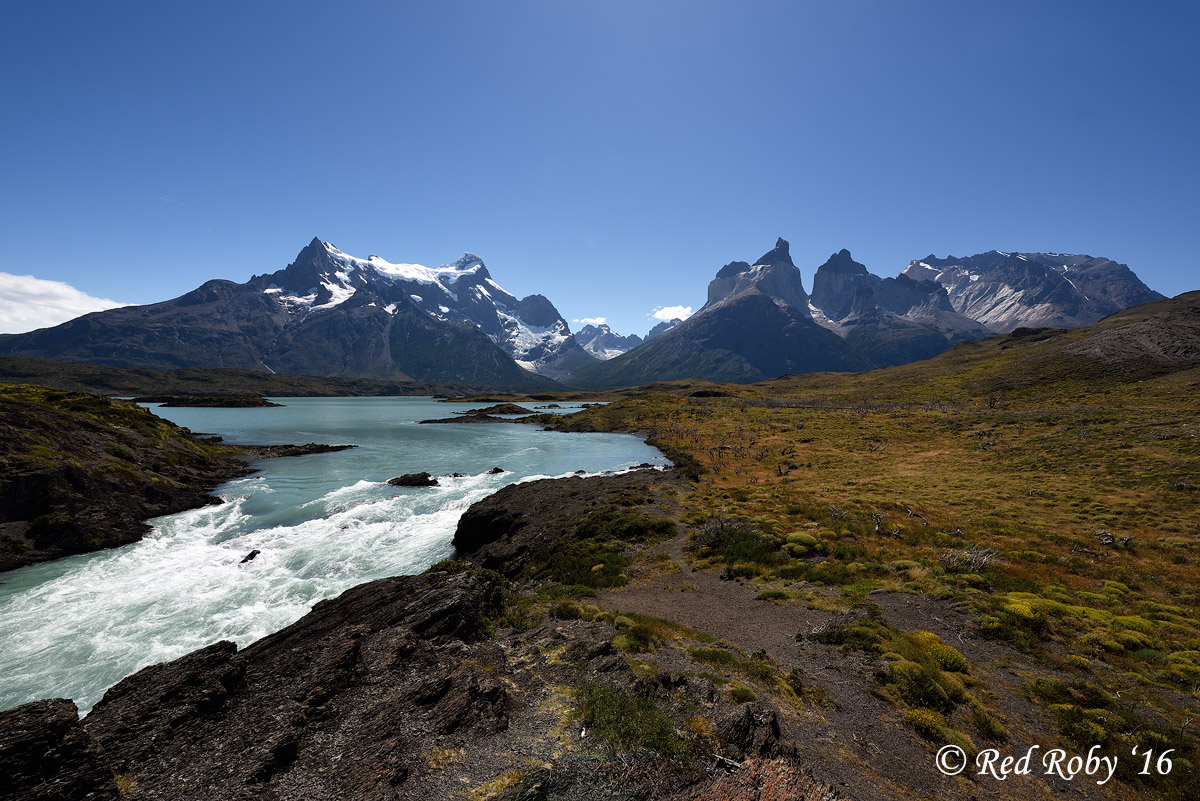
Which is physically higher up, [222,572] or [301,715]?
[301,715]

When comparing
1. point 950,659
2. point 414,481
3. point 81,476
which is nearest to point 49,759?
point 950,659

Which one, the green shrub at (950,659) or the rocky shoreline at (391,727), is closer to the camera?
the rocky shoreline at (391,727)

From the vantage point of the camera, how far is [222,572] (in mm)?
30297

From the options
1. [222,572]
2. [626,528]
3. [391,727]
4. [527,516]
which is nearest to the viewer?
[391,727]

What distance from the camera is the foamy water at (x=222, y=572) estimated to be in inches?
829

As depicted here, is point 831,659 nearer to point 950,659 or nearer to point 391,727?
point 950,659

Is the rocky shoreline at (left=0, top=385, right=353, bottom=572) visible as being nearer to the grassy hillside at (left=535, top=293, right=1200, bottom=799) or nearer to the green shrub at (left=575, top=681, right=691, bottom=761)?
the grassy hillside at (left=535, top=293, right=1200, bottom=799)

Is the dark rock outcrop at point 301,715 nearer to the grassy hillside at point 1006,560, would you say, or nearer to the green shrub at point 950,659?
the grassy hillside at point 1006,560

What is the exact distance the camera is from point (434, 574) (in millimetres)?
21625

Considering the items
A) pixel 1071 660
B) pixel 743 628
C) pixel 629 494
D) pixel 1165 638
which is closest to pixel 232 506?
pixel 629 494

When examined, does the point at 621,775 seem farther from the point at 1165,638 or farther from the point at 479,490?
the point at 479,490

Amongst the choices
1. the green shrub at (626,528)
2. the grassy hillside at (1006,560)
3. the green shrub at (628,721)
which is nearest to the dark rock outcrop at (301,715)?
the green shrub at (628,721)

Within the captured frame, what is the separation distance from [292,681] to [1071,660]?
84.6ft

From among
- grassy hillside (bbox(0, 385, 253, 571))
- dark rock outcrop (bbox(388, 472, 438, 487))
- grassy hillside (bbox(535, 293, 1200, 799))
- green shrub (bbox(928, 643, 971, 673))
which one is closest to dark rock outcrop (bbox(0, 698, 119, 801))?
grassy hillside (bbox(535, 293, 1200, 799))
